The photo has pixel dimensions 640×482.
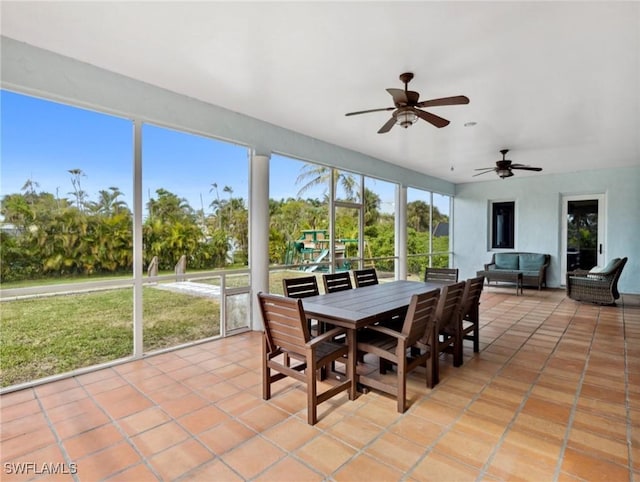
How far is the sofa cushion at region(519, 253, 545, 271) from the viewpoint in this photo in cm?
827

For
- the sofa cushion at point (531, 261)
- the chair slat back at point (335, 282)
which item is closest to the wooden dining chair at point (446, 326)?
the chair slat back at point (335, 282)

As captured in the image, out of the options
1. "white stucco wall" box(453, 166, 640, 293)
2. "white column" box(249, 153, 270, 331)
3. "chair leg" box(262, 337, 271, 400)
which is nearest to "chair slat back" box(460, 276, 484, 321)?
"chair leg" box(262, 337, 271, 400)

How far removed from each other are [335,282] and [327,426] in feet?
6.11

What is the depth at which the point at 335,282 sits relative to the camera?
4008mm

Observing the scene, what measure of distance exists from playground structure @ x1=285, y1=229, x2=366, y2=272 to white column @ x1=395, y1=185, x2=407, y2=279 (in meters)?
1.68

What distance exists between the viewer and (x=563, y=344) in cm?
405

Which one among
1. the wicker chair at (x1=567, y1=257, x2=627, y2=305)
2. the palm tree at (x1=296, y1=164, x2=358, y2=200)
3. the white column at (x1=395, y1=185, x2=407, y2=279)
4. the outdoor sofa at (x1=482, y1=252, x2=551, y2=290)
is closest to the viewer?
the palm tree at (x1=296, y1=164, x2=358, y2=200)

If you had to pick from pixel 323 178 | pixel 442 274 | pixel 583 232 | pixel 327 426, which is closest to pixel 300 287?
pixel 327 426

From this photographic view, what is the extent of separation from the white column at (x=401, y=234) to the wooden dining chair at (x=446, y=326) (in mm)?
4042

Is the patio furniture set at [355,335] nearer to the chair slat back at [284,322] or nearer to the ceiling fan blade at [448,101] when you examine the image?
the chair slat back at [284,322]

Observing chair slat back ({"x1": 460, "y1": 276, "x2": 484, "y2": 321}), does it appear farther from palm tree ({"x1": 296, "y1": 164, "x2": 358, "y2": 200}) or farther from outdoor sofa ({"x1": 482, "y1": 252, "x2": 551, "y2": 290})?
outdoor sofa ({"x1": 482, "y1": 252, "x2": 551, "y2": 290})

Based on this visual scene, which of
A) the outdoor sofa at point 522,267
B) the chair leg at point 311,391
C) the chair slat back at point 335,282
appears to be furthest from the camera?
the outdoor sofa at point 522,267

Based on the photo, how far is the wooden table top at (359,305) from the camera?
2549 mm

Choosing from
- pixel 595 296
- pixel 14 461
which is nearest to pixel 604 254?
pixel 595 296
